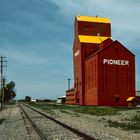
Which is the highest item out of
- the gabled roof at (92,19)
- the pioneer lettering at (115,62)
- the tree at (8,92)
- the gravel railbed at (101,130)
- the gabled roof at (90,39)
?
the gabled roof at (92,19)

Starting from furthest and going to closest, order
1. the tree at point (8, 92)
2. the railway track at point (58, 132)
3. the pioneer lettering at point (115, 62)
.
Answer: the tree at point (8, 92), the pioneer lettering at point (115, 62), the railway track at point (58, 132)

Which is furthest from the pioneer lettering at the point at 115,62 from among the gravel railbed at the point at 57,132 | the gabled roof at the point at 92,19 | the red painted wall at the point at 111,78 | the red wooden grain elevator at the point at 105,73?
the gravel railbed at the point at 57,132

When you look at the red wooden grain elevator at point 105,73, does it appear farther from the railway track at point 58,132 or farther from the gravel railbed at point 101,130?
the railway track at point 58,132

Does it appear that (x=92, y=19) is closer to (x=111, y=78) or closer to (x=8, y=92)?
(x=111, y=78)

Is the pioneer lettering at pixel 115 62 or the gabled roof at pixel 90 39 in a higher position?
the gabled roof at pixel 90 39

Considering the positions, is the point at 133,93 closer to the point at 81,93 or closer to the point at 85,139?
the point at 81,93

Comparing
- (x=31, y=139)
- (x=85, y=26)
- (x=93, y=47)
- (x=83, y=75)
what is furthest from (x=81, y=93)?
(x=31, y=139)

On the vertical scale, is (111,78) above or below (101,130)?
above

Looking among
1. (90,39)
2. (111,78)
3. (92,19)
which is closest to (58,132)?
(111,78)

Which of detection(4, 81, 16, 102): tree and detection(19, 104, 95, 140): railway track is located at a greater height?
detection(4, 81, 16, 102): tree

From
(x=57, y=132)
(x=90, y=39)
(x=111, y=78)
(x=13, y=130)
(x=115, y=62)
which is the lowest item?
(x=13, y=130)

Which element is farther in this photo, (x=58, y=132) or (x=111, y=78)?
(x=111, y=78)

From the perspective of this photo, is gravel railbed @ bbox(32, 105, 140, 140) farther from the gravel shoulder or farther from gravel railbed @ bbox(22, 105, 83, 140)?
the gravel shoulder

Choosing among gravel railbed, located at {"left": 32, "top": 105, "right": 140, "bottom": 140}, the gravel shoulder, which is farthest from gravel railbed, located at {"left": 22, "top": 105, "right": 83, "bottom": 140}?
the gravel shoulder
